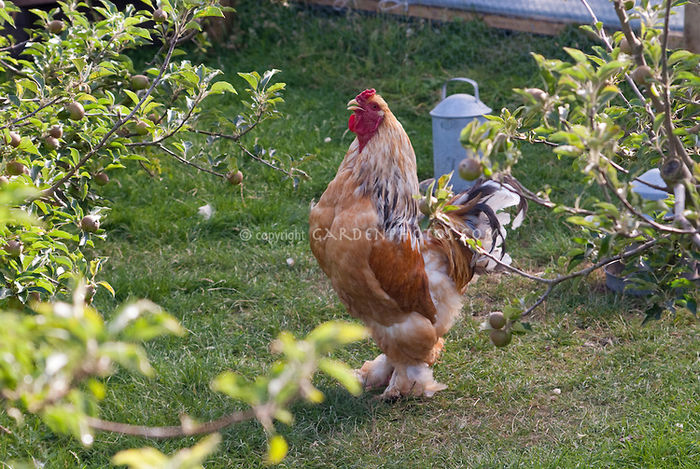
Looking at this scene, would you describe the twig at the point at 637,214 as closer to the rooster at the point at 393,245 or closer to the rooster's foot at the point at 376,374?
the rooster at the point at 393,245

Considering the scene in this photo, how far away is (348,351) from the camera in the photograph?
3.99m

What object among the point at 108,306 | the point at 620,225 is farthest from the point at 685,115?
the point at 108,306

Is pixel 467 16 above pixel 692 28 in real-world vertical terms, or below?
below

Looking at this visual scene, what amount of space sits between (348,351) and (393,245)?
3.50ft

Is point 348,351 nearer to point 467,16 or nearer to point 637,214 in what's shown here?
point 637,214

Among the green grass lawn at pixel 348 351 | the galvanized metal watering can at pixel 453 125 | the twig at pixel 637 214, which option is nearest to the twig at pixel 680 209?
the twig at pixel 637 214

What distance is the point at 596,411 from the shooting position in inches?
131

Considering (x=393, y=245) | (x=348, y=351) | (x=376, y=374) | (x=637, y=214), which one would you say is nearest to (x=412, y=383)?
(x=376, y=374)

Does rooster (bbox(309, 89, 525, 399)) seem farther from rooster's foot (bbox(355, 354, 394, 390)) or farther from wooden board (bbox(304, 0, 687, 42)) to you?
wooden board (bbox(304, 0, 687, 42))

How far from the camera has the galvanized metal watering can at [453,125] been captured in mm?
5172

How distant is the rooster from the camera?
10.2 ft

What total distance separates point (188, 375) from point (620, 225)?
8.39 ft

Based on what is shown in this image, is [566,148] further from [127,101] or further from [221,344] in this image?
[221,344]

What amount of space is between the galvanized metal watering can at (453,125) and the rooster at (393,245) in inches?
67.9
